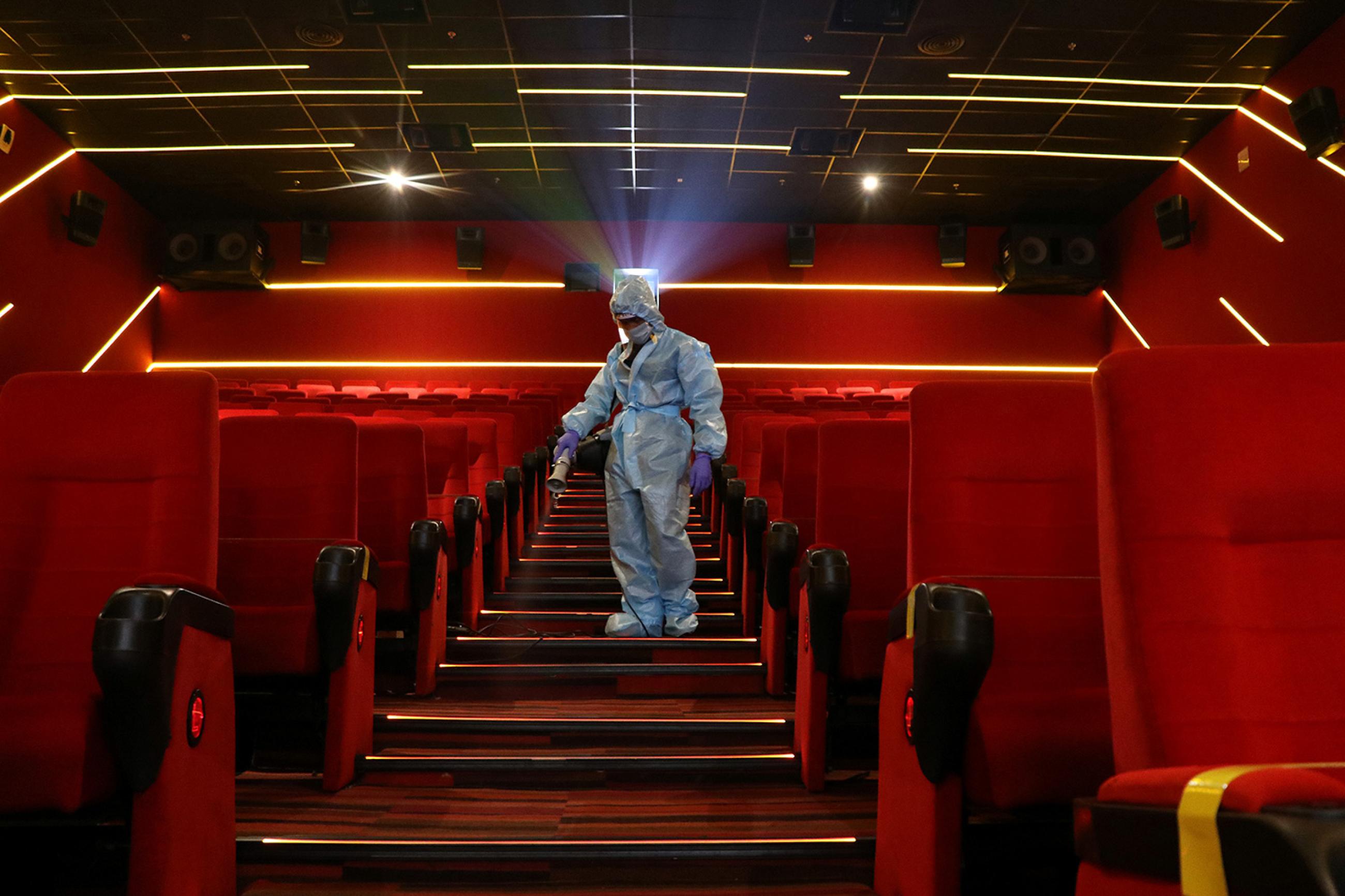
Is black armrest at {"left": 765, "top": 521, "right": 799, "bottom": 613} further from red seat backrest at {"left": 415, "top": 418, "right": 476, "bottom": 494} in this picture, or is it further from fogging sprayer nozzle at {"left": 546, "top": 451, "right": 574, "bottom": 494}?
red seat backrest at {"left": 415, "top": 418, "right": 476, "bottom": 494}

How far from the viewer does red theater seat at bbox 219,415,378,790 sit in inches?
42.9

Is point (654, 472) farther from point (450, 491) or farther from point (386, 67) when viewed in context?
point (386, 67)

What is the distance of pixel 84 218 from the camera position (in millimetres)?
4266

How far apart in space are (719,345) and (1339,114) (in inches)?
122

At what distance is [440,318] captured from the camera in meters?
5.31

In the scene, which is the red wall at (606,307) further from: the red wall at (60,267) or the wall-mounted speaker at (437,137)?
the wall-mounted speaker at (437,137)

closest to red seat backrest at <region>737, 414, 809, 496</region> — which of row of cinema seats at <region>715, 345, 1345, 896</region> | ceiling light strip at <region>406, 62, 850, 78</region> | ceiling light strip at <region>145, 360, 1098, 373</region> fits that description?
row of cinema seats at <region>715, 345, 1345, 896</region>

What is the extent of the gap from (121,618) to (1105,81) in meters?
3.88

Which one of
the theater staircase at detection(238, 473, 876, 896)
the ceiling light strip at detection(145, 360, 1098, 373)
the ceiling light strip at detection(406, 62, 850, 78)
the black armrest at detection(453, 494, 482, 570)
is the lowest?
the theater staircase at detection(238, 473, 876, 896)

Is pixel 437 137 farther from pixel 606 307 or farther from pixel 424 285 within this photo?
pixel 606 307

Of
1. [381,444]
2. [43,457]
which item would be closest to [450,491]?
[381,444]

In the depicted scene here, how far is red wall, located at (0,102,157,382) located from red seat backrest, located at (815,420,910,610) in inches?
144

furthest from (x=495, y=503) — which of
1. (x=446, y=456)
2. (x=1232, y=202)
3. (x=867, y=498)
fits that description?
(x=1232, y=202)

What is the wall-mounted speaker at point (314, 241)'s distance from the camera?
5.19 m
